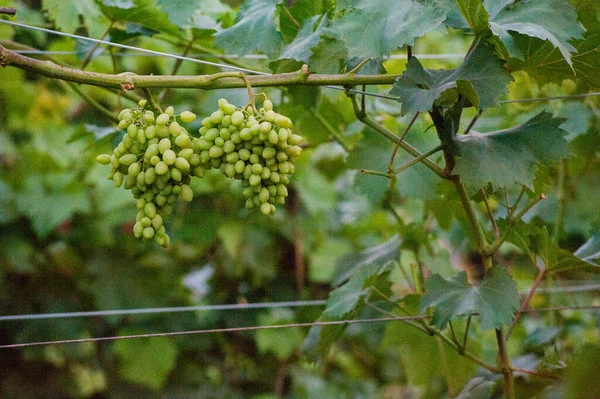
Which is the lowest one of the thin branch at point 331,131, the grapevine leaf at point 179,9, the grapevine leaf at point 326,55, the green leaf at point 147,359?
the green leaf at point 147,359

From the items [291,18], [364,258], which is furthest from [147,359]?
[291,18]

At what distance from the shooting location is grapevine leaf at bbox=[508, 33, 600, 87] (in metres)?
0.84

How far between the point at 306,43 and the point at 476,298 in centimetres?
42

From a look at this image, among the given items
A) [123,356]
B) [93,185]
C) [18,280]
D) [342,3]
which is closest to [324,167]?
[93,185]

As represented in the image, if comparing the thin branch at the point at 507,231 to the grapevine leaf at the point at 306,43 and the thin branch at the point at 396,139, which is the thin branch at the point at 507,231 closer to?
the thin branch at the point at 396,139

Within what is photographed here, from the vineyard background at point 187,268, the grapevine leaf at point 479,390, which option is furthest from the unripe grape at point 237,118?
the vineyard background at point 187,268

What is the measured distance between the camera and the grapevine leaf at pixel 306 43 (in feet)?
2.99

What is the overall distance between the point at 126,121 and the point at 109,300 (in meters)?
1.40

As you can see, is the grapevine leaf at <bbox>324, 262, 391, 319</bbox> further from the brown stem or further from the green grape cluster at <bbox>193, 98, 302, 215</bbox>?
the green grape cluster at <bbox>193, 98, 302, 215</bbox>

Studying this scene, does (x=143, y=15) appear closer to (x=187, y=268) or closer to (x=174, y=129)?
(x=174, y=129)

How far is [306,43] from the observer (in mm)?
926

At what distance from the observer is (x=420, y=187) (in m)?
1.19

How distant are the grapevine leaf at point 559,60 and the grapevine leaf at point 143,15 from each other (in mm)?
594

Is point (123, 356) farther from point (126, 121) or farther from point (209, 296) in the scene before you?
point (126, 121)
